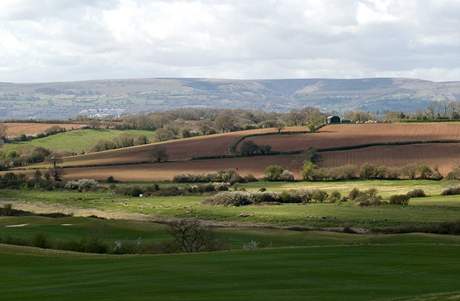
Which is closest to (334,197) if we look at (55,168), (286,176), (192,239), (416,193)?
(416,193)

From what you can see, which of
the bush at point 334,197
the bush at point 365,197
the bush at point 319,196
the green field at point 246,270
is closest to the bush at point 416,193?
the bush at point 365,197

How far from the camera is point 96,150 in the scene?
156 metres

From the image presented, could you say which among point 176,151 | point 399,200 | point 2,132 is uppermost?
point 2,132

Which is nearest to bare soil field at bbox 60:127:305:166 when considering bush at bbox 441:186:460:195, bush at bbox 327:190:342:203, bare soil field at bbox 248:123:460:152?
bare soil field at bbox 248:123:460:152

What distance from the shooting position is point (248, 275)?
29.0 meters

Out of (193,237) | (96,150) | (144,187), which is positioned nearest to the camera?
(193,237)

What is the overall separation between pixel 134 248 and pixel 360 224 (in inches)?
994

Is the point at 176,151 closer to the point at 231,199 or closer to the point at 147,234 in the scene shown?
the point at 231,199

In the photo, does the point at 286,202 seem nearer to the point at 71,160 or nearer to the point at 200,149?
the point at 200,149

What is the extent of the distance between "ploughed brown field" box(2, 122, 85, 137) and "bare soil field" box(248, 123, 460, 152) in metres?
63.5

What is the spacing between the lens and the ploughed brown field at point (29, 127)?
18188 cm

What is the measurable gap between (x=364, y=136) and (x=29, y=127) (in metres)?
89.3

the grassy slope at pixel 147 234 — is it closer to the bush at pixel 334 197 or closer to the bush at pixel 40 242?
the bush at pixel 40 242

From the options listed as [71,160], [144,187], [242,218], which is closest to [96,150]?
[71,160]
